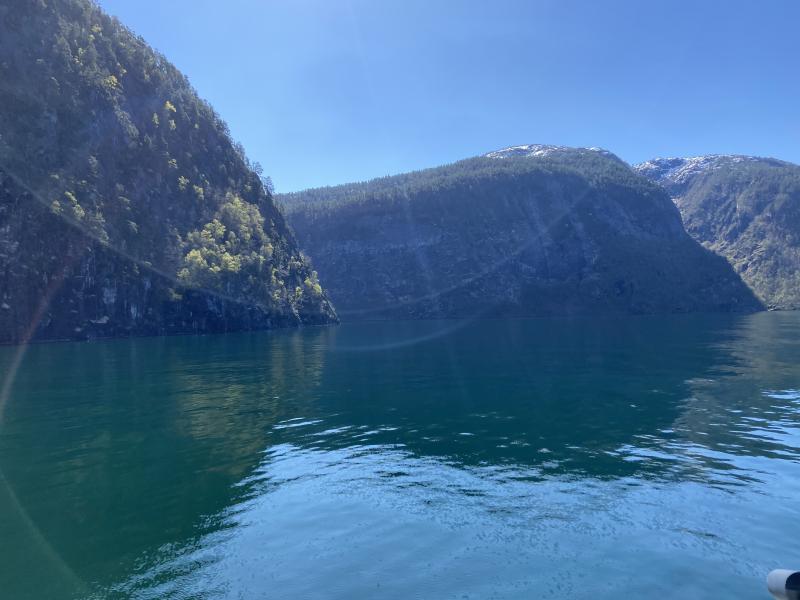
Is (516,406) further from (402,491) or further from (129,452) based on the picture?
(129,452)

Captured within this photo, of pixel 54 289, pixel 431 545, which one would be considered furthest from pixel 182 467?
pixel 54 289

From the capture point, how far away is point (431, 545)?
19047mm

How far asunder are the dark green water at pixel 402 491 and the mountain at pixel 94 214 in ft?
339

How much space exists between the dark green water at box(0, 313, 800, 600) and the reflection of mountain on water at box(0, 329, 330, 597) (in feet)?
0.53

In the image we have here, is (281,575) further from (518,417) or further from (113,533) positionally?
(518,417)

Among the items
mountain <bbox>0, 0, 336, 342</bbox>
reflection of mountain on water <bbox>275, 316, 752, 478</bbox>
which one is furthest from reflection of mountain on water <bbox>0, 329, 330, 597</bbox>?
mountain <bbox>0, 0, 336, 342</bbox>

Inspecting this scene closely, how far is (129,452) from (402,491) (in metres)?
18.1

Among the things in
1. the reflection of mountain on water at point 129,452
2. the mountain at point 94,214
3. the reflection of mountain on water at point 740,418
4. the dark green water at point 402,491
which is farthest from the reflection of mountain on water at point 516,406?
the mountain at point 94,214

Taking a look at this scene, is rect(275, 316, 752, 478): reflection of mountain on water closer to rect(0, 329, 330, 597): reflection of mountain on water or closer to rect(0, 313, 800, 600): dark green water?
rect(0, 313, 800, 600): dark green water

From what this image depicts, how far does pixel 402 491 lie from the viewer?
2475 centimetres

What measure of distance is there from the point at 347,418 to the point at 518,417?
529 inches

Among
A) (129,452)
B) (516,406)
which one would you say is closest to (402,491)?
(129,452)

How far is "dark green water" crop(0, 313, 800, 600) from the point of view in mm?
17016

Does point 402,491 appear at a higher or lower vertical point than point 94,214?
lower
